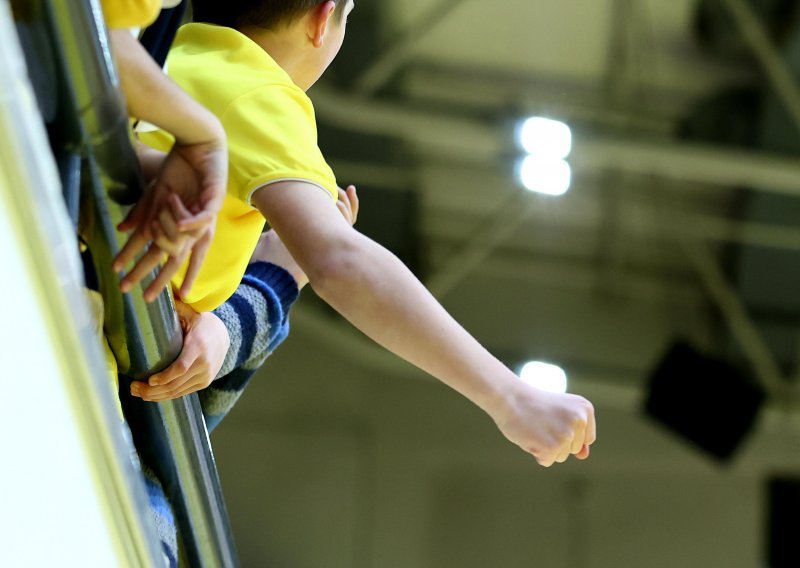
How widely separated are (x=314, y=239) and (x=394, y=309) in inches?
1.8

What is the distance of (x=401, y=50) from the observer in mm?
3254

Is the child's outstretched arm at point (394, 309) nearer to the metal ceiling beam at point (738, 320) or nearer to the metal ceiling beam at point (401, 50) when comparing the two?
the metal ceiling beam at point (401, 50)

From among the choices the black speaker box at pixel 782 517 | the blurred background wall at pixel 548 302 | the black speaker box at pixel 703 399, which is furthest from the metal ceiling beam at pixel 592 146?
the black speaker box at pixel 782 517

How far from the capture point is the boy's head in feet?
2.06

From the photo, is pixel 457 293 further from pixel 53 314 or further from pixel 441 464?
pixel 53 314

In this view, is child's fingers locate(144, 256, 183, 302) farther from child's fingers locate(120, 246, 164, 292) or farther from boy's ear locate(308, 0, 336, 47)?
boy's ear locate(308, 0, 336, 47)

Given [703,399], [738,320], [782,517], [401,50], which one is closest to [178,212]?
[401,50]

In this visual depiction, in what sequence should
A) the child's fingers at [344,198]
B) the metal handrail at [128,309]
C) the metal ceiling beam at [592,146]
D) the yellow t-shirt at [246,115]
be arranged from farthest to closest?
the metal ceiling beam at [592,146], the child's fingers at [344,198], the yellow t-shirt at [246,115], the metal handrail at [128,309]

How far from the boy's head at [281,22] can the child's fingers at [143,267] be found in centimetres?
20

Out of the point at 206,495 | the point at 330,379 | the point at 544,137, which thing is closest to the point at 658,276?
the point at 544,137

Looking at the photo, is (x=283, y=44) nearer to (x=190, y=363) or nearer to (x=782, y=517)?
(x=190, y=363)

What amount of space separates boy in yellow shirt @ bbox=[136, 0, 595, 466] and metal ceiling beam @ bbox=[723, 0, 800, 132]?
271 centimetres

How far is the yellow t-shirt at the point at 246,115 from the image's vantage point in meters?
0.52

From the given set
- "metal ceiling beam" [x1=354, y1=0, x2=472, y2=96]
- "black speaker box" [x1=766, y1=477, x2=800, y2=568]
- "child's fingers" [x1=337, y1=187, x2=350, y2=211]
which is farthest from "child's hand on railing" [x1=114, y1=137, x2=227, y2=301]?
"black speaker box" [x1=766, y1=477, x2=800, y2=568]
